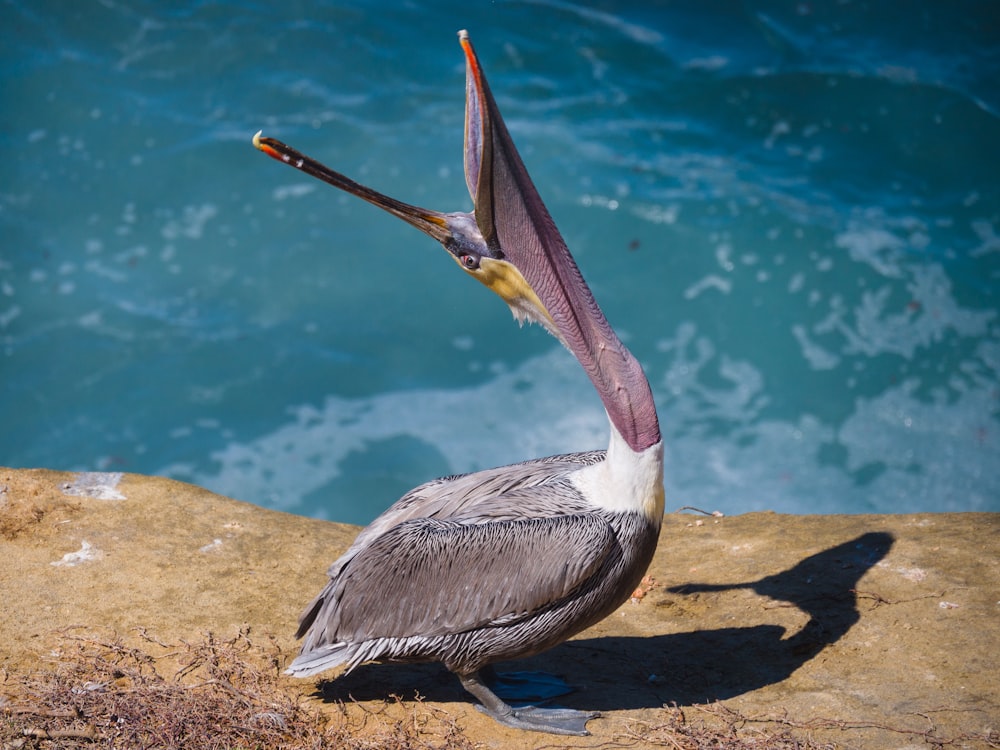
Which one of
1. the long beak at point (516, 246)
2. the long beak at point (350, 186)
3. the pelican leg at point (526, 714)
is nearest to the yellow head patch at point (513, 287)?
the long beak at point (516, 246)

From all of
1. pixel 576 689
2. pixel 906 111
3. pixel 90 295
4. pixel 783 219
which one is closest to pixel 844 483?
pixel 783 219

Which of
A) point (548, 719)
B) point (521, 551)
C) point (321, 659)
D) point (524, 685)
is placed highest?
point (521, 551)

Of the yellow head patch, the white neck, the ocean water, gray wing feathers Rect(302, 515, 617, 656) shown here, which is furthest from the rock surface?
the ocean water

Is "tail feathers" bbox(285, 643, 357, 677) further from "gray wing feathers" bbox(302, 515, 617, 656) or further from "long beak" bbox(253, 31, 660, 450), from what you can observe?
"long beak" bbox(253, 31, 660, 450)

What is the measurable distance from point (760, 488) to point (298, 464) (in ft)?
13.4

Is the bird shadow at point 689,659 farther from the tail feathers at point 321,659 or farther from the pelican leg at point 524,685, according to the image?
the tail feathers at point 321,659

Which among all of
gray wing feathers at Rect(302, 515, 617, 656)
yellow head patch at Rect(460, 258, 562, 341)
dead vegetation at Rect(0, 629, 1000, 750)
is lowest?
dead vegetation at Rect(0, 629, 1000, 750)

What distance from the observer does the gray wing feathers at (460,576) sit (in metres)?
3.27

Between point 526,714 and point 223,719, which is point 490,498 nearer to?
point 526,714

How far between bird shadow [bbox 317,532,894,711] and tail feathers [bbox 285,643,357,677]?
302mm

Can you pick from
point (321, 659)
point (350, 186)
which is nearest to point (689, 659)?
point (321, 659)

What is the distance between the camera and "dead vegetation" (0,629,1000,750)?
324 cm

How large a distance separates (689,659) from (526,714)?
835 millimetres

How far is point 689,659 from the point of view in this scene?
3977 millimetres
